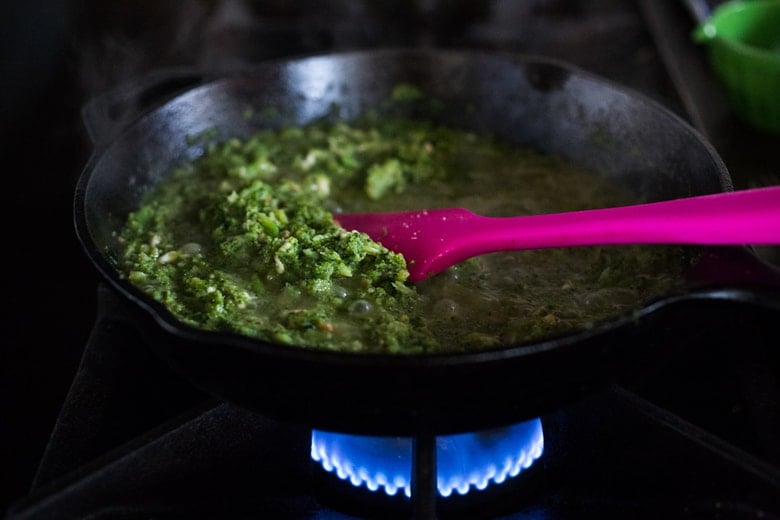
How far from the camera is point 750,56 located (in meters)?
1.84

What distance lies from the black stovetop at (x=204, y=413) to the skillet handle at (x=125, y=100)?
0.21m

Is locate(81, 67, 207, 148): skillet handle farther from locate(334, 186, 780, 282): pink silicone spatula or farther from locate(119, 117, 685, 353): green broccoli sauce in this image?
locate(334, 186, 780, 282): pink silicone spatula

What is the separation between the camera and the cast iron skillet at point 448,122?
35.2 inches

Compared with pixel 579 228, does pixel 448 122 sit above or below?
above

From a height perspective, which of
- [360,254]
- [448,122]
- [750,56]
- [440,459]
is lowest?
[440,459]

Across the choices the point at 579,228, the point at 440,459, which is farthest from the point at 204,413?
the point at 579,228

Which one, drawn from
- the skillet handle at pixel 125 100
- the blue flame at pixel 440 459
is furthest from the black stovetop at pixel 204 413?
the skillet handle at pixel 125 100

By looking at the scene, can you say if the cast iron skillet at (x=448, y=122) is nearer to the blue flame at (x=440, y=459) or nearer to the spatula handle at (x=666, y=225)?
the spatula handle at (x=666, y=225)

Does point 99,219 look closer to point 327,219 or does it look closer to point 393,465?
point 327,219

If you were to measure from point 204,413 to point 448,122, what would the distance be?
1025mm

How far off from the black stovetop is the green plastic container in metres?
0.07

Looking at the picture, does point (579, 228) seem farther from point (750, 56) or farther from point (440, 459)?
point (750, 56)

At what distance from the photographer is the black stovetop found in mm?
1048

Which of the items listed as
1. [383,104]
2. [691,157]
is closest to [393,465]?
[691,157]
